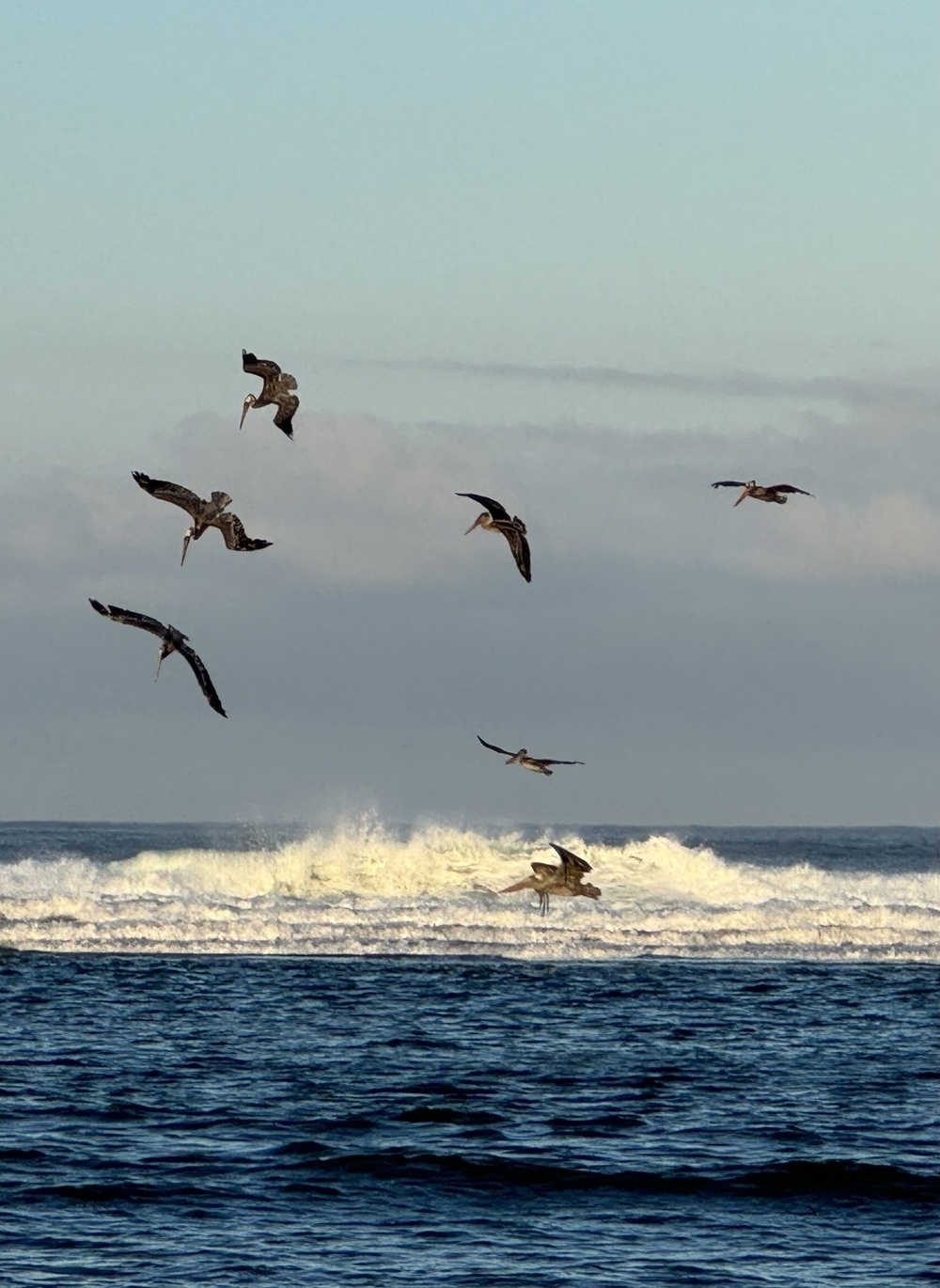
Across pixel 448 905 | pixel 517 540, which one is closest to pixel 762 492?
pixel 517 540

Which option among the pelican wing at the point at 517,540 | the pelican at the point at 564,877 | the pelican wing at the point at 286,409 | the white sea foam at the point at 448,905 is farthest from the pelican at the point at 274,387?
the white sea foam at the point at 448,905

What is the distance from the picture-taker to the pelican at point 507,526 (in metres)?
19.4

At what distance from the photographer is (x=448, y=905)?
5831 centimetres

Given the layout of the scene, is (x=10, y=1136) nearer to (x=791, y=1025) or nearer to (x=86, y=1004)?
(x=86, y=1004)

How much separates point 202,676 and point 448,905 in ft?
134

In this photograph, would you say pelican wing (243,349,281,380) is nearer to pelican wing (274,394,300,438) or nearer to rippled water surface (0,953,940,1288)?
pelican wing (274,394,300,438)

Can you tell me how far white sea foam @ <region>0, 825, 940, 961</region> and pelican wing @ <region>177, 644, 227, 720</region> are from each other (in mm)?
27929

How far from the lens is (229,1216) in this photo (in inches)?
877

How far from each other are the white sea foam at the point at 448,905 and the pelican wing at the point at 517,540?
27229 mm

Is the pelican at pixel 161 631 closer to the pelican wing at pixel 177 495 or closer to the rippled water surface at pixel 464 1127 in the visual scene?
the pelican wing at pixel 177 495

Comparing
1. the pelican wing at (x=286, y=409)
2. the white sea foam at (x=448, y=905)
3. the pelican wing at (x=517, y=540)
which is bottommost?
the white sea foam at (x=448, y=905)

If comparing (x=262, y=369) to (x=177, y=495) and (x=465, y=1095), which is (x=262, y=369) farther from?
(x=465, y=1095)

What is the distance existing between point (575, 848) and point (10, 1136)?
162 feet

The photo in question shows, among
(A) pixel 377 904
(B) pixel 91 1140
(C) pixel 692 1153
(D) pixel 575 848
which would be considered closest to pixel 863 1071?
(C) pixel 692 1153
